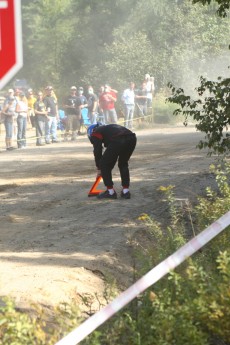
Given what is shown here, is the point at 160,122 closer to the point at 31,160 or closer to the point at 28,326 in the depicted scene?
the point at 31,160

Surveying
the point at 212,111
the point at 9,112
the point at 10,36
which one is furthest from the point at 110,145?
the point at 9,112

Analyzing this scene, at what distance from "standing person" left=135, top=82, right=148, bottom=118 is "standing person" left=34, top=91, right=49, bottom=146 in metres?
8.89

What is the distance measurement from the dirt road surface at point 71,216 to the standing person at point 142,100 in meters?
12.4

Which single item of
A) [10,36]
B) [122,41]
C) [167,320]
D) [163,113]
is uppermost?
[10,36]

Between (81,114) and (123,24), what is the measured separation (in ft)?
71.7

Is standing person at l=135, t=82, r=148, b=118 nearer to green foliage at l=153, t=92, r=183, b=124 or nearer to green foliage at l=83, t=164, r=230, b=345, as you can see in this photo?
green foliage at l=153, t=92, r=183, b=124

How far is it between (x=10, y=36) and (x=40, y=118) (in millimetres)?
25237

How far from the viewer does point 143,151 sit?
84.0 ft

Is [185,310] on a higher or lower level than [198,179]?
higher

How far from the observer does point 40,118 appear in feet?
95.7

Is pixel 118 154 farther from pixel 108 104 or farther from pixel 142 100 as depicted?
pixel 142 100

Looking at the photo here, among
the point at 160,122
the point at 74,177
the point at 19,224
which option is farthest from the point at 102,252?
the point at 160,122

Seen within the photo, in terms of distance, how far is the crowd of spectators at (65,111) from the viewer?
27766mm

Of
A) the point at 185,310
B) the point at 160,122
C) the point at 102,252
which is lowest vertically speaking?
the point at 160,122
